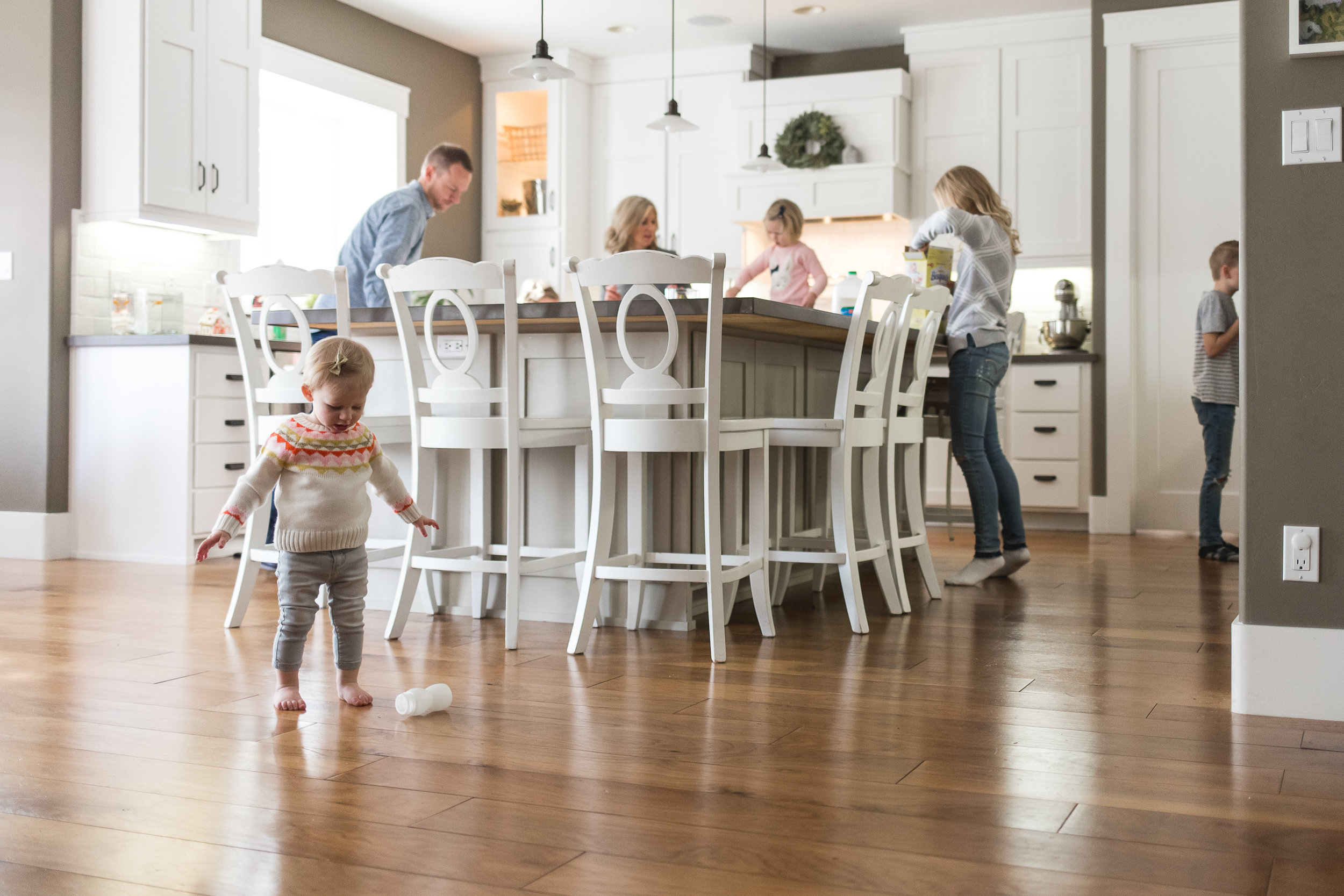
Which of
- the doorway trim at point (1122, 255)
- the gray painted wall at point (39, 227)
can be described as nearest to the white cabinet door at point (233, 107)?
the gray painted wall at point (39, 227)

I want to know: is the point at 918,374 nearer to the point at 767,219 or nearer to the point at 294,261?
the point at 767,219

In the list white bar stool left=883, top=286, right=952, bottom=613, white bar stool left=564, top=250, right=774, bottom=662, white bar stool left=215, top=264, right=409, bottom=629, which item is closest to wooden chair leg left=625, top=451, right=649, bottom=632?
white bar stool left=564, top=250, right=774, bottom=662

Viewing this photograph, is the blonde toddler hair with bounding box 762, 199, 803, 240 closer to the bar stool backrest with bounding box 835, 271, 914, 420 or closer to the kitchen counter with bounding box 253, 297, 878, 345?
the kitchen counter with bounding box 253, 297, 878, 345

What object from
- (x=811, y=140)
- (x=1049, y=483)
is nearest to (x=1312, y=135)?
(x=1049, y=483)

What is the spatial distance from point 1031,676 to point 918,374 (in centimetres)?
137

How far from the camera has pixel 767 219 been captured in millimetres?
5617

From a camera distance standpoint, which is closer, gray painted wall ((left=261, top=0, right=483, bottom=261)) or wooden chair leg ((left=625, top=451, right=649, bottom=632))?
wooden chair leg ((left=625, top=451, right=649, bottom=632))

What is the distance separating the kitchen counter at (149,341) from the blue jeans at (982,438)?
2.48 meters

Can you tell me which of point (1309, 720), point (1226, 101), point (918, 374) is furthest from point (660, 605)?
point (1226, 101)

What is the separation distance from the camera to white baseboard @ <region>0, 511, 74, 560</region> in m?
4.73

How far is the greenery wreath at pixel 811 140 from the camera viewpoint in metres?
6.79

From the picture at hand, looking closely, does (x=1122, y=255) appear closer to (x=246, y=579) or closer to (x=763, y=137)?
(x=763, y=137)

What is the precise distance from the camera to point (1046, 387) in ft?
20.0

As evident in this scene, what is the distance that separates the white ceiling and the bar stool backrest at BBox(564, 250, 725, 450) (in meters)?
4.01
